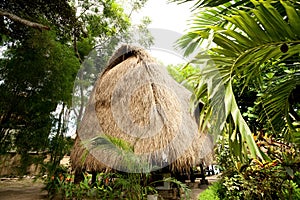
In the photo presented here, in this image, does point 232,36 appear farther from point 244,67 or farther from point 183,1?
point 183,1

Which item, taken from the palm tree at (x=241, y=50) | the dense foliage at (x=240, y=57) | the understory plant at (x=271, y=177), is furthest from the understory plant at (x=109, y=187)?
the palm tree at (x=241, y=50)

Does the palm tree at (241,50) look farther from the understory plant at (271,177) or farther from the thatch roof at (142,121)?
the thatch roof at (142,121)

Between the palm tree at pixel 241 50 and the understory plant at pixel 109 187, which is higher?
the palm tree at pixel 241 50

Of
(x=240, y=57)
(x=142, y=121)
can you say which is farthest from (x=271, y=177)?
(x=142, y=121)

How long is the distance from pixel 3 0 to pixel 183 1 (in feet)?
17.8

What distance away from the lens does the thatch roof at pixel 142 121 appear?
4.56 meters

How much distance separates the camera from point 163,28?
5008 mm

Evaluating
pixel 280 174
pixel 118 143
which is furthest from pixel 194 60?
pixel 280 174

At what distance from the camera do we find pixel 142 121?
4.76 meters

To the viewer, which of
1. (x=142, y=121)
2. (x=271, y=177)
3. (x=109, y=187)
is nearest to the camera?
(x=271, y=177)

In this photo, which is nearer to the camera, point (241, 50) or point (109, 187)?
point (241, 50)

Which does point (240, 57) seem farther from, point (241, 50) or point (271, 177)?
point (271, 177)

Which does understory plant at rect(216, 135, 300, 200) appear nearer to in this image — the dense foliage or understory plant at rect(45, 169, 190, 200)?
the dense foliage

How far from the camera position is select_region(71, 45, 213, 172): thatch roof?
4.56 meters
